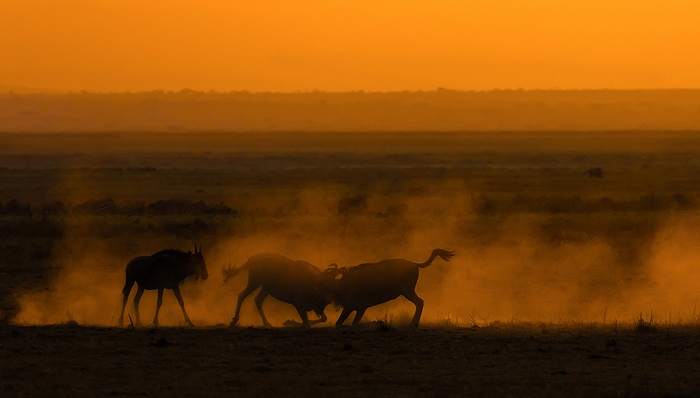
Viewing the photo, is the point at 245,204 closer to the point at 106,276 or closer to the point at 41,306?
the point at 106,276

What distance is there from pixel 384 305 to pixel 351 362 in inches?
269

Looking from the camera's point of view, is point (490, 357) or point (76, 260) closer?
point (490, 357)

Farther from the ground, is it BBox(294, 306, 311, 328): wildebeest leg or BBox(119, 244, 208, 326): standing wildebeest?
BBox(119, 244, 208, 326): standing wildebeest

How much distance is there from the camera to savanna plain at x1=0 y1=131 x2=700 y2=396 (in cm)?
1388

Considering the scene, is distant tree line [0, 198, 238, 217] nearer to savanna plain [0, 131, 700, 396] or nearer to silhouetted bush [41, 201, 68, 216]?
silhouetted bush [41, 201, 68, 216]

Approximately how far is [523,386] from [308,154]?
86.0 metres

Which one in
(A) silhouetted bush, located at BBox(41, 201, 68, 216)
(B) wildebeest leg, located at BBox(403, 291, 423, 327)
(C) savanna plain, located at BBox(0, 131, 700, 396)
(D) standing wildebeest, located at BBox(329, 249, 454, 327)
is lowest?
(A) silhouetted bush, located at BBox(41, 201, 68, 216)

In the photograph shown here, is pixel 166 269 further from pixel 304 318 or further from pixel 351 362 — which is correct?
pixel 351 362

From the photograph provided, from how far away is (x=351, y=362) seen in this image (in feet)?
47.9

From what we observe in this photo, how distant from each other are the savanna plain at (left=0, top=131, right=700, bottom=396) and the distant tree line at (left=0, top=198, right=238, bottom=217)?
12cm

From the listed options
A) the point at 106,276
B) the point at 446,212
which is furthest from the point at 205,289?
the point at 446,212

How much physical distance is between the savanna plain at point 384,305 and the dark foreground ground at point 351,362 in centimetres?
4

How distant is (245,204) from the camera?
44188mm

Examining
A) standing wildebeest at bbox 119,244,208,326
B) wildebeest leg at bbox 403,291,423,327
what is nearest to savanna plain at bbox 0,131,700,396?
wildebeest leg at bbox 403,291,423,327
